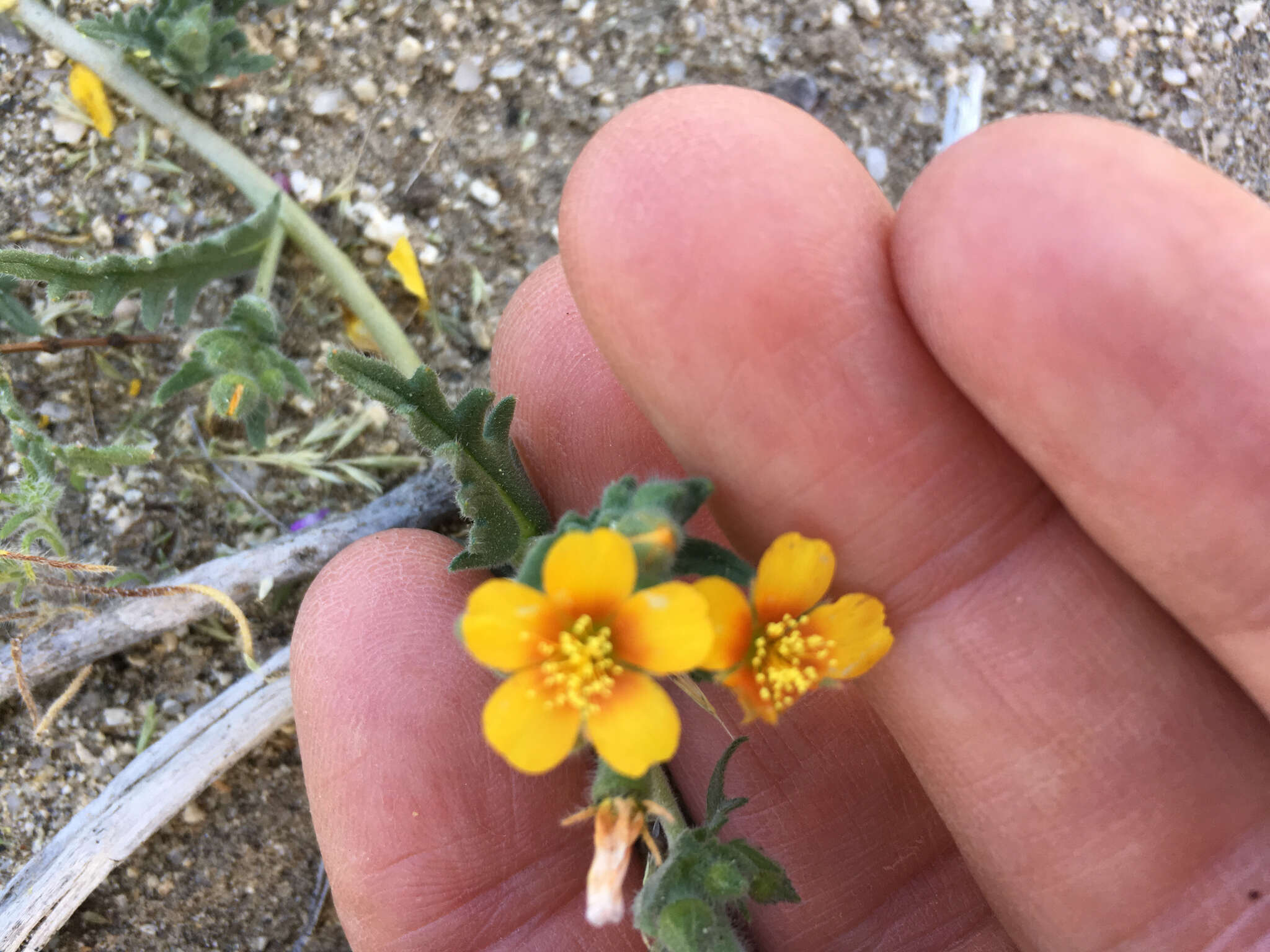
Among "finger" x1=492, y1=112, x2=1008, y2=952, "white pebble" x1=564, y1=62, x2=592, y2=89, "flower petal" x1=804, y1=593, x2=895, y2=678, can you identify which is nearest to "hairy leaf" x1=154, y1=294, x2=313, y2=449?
"finger" x1=492, y1=112, x2=1008, y2=952

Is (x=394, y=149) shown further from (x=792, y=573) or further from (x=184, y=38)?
(x=792, y=573)

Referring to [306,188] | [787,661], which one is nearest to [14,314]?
[306,188]

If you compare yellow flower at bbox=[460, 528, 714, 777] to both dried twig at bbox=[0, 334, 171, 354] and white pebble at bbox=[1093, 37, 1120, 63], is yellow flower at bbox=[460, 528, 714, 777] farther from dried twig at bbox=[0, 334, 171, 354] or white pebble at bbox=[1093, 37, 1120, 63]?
white pebble at bbox=[1093, 37, 1120, 63]

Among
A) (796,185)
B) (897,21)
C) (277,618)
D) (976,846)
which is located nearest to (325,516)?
(277,618)

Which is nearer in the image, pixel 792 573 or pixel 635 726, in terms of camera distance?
pixel 635 726

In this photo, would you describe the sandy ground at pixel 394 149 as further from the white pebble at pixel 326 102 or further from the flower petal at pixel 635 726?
the flower petal at pixel 635 726

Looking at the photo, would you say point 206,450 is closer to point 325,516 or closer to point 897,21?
point 325,516

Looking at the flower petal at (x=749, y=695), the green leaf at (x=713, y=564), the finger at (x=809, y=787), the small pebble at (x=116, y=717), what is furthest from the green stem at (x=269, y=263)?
the flower petal at (x=749, y=695)
